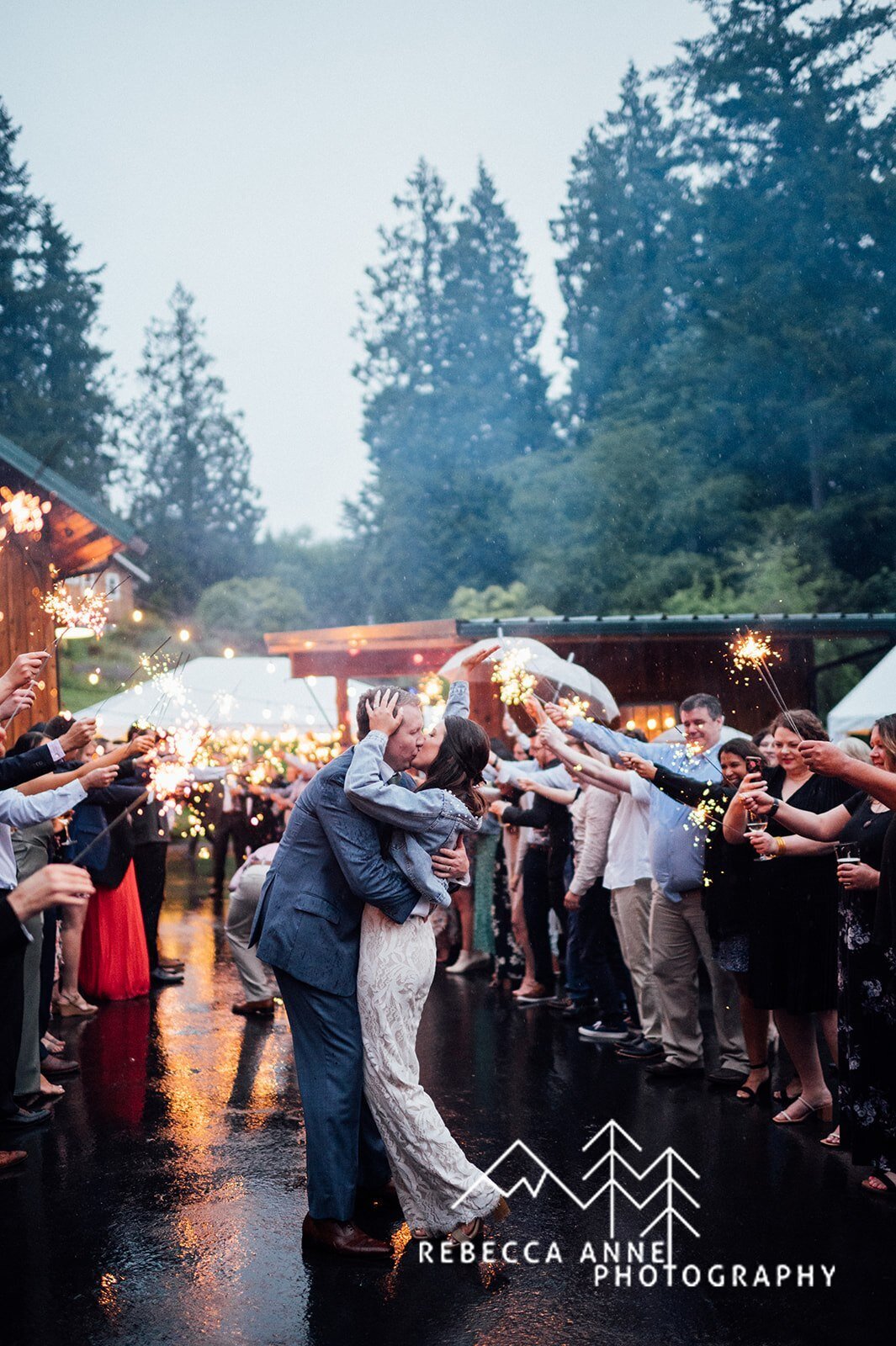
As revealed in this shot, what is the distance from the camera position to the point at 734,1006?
24.5ft

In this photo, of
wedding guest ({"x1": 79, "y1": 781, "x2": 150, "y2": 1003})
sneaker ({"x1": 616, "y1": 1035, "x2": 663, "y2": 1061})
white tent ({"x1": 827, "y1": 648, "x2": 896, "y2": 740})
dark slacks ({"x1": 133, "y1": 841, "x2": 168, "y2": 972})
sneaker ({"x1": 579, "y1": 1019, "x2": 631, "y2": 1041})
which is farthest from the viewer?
white tent ({"x1": 827, "y1": 648, "x2": 896, "y2": 740})

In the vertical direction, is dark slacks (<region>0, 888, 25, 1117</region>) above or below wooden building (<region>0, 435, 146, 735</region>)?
below

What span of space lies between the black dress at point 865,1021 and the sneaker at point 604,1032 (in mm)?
2655

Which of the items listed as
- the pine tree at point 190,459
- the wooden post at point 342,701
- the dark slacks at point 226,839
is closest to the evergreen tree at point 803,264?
the wooden post at point 342,701

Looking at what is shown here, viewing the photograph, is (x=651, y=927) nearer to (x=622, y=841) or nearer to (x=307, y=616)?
(x=622, y=841)

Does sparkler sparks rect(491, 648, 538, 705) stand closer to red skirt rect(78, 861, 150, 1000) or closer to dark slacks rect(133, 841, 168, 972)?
dark slacks rect(133, 841, 168, 972)

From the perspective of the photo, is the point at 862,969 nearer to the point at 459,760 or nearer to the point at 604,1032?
the point at 459,760

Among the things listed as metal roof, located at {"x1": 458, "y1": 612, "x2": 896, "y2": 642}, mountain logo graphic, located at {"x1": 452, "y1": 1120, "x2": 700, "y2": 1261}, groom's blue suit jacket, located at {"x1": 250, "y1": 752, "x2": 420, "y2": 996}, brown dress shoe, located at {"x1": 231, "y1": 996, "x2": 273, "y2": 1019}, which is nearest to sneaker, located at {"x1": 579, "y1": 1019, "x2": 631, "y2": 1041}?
mountain logo graphic, located at {"x1": 452, "y1": 1120, "x2": 700, "y2": 1261}

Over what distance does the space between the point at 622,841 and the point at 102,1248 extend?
4397 millimetres

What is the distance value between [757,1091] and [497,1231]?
8.08ft

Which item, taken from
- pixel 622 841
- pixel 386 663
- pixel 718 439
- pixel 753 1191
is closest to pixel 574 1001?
pixel 622 841

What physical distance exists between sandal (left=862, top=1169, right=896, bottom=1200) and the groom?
227 cm

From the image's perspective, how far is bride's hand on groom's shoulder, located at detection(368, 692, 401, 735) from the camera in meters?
4.96

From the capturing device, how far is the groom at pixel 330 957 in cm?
480
